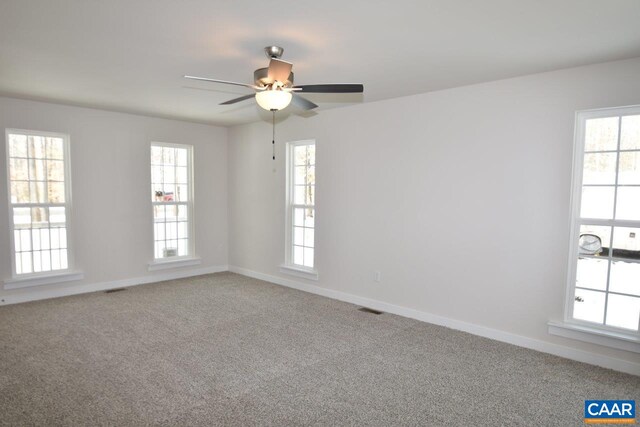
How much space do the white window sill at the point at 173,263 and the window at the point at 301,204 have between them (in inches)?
67.7

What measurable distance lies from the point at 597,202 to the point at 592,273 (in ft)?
2.07

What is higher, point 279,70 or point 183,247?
point 279,70

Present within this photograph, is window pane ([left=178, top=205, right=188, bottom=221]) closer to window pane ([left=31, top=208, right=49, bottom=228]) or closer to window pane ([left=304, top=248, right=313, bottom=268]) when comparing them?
window pane ([left=31, top=208, right=49, bottom=228])

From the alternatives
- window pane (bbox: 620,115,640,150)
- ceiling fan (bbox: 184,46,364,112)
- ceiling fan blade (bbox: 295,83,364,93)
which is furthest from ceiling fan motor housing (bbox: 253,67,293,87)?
window pane (bbox: 620,115,640,150)

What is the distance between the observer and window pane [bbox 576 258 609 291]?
11.0 ft

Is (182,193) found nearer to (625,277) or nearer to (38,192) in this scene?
(38,192)

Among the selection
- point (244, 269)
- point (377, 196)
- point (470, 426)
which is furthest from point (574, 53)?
point (244, 269)

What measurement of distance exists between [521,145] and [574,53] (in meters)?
0.90

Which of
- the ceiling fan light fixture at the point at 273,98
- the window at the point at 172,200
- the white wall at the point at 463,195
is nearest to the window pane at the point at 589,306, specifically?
the white wall at the point at 463,195

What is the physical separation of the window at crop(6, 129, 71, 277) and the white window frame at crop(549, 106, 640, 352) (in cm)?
600

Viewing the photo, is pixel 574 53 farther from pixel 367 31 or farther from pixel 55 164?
pixel 55 164

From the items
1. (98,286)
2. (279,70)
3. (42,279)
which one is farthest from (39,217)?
(279,70)

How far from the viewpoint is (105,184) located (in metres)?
5.55

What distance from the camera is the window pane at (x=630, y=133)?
316cm
